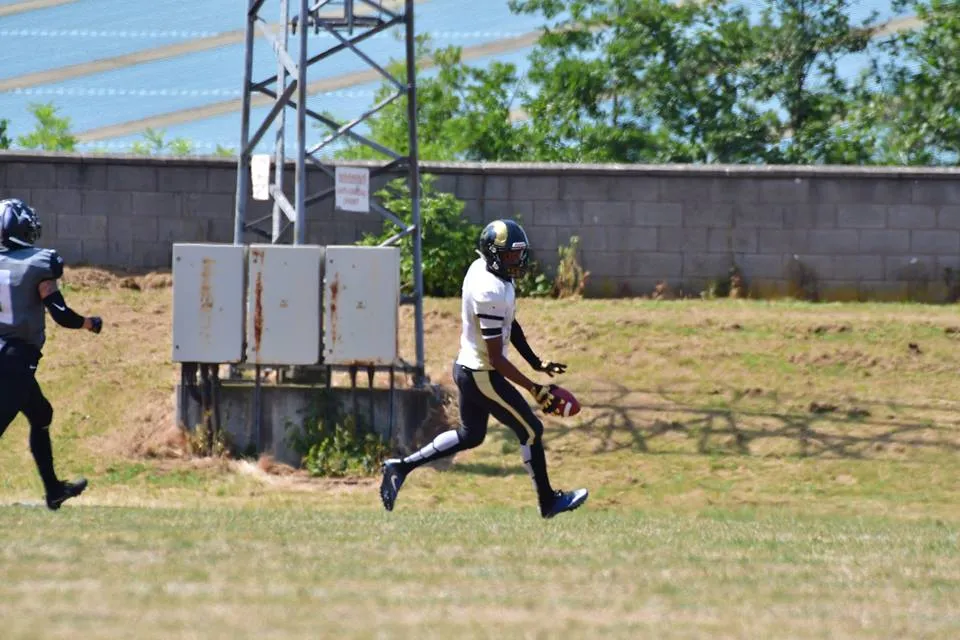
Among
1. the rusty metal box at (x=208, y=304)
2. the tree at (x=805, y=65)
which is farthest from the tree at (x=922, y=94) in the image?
the rusty metal box at (x=208, y=304)

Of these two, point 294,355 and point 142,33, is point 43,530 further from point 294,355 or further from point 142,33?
point 142,33

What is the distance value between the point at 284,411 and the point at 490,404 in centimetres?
603

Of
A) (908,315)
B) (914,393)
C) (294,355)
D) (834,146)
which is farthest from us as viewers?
(834,146)

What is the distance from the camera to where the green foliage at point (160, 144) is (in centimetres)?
3059

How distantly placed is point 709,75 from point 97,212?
12796mm

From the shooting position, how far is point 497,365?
11273 mm

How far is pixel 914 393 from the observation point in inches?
750

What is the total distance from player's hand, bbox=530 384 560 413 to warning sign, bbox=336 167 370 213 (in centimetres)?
699

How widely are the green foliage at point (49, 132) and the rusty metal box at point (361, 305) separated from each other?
14.8m

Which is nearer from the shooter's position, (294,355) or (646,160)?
(294,355)

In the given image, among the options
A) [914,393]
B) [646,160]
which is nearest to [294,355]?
[914,393]

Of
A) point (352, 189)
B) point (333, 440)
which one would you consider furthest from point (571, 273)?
point (333, 440)

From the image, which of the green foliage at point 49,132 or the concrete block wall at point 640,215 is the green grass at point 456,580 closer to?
the concrete block wall at point 640,215

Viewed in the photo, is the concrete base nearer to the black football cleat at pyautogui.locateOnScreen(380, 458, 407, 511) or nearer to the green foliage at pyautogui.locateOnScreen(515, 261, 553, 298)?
the black football cleat at pyautogui.locateOnScreen(380, 458, 407, 511)
